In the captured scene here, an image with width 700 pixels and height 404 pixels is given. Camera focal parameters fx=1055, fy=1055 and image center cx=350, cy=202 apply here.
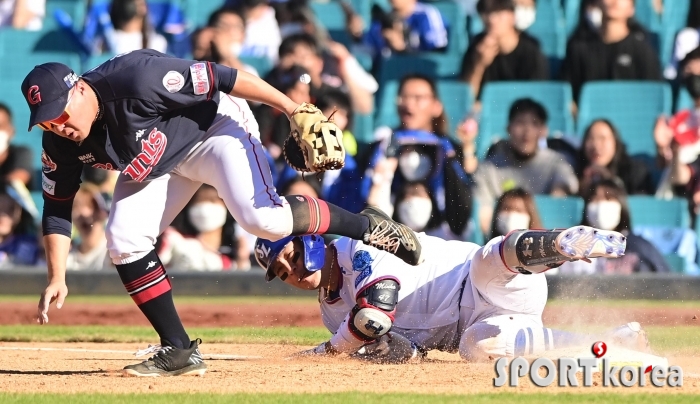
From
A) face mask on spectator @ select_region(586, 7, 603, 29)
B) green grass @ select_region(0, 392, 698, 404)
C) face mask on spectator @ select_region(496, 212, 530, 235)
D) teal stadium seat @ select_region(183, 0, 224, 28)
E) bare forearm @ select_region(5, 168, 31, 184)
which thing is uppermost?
teal stadium seat @ select_region(183, 0, 224, 28)

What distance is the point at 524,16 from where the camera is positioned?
12.1 m

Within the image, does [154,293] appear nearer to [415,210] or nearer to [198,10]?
[415,210]

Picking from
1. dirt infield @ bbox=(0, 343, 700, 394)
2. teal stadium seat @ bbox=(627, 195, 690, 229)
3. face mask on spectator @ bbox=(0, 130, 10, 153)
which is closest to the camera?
dirt infield @ bbox=(0, 343, 700, 394)

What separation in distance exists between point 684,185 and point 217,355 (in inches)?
231

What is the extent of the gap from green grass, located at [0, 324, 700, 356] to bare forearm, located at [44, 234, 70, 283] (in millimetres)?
2305

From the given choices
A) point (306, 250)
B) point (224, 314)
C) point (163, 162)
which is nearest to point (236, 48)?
point (224, 314)

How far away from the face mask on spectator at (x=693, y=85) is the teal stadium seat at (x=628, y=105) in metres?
0.23

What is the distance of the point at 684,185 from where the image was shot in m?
10.7

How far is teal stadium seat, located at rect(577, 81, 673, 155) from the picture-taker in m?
11.3

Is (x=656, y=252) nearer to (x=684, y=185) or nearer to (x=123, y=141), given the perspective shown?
(x=684, y=185)

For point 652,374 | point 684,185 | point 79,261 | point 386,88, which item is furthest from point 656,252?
point 79,261

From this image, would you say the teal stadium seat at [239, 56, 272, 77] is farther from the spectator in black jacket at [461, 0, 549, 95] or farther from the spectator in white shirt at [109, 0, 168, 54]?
the spectator in black jacket at [461, 0, 549, 95]

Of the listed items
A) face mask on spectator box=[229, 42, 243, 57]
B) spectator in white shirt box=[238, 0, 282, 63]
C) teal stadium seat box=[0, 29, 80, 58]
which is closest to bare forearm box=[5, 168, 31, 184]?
teal stadium seat box=[0, 29, 80, 58]

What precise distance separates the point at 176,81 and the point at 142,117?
A: 0.25 metres
